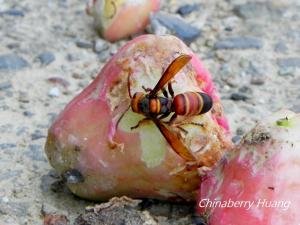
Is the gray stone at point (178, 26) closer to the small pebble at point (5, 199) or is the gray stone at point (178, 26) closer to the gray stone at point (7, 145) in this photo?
the gray stone at point (7, 145)

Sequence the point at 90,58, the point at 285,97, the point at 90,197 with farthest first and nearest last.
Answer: the point at 90,58, the point at 285,97, the point at 90,197

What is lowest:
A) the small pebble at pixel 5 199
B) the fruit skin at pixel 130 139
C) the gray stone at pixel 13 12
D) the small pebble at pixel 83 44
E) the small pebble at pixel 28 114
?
the gray stone at pixel 13 12

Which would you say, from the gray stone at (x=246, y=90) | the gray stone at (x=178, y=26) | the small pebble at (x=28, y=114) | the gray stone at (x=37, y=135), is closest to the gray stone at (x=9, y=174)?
the gray stone at (x=37, y=135)

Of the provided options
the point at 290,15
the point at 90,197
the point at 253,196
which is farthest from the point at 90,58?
the point at 253,196

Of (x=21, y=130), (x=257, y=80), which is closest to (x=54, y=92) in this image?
(x=21, y=130)

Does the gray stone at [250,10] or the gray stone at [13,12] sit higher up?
the gray stone at [250,10]

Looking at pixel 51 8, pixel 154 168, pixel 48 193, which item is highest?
pixel 154 168

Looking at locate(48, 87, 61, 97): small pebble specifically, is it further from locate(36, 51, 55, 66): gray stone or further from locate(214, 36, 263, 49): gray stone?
locate(214, 36, 263, 49): gray stone

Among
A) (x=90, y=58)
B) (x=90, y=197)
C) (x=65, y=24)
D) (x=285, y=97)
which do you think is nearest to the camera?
(x=90, y=197)

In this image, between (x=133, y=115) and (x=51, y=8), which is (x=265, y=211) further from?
(x=51, y=8)
